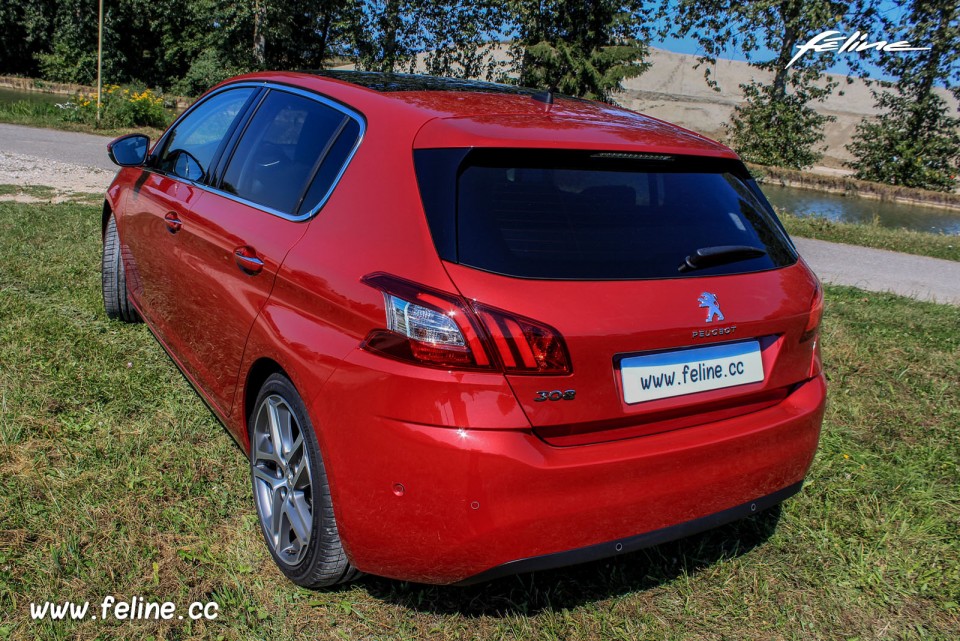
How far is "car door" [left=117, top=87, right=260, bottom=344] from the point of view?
11.1 feet

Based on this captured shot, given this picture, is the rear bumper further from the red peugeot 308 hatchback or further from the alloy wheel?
the alloy wheel

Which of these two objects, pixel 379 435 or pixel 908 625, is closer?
pixel 379 435

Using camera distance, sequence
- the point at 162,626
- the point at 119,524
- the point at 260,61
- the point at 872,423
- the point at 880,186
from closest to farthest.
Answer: the point at 162,626, the point at 119,524, the point at 872,423, the point at 880,186, the point at 260,61

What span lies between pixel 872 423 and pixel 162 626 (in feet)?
11.8

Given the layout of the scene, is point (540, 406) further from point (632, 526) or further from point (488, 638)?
point (488, 638)

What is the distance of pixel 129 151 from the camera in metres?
4.21

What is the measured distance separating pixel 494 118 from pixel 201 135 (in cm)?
193

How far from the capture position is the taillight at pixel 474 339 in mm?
1935

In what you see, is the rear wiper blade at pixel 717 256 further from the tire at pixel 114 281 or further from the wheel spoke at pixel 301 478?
the tire at pixel 114 281

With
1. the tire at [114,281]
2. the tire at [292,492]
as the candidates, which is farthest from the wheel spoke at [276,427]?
the tire at [114,281]

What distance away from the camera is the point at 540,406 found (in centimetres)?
196

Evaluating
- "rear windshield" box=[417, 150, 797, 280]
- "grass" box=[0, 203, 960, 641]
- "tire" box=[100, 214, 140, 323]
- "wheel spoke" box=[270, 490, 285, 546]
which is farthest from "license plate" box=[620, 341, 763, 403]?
"tire" box=[100, 214, 140, 323]

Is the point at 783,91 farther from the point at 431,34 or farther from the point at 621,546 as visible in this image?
the point at 621,546

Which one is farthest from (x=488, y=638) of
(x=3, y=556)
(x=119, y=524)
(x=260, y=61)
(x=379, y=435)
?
(x=260, y=61)
